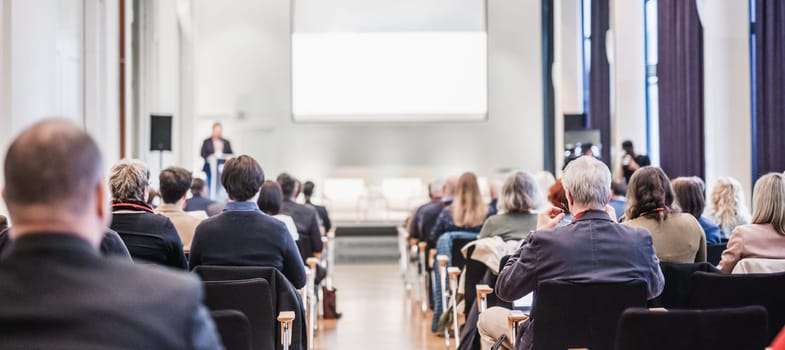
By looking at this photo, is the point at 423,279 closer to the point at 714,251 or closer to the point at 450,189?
the point at 450,189

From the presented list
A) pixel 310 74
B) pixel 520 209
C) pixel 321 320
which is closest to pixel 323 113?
pixel 310 74

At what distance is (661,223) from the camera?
419cm

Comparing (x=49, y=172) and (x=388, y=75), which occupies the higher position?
(x=388, y=75)

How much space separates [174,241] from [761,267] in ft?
8.23

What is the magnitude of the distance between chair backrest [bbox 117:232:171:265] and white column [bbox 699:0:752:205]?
615cm

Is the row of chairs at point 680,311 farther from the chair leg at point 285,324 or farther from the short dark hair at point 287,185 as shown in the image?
the short dark hair at point 287,185

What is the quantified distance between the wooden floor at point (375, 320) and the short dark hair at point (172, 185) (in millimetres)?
1913

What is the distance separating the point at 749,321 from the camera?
2580mm

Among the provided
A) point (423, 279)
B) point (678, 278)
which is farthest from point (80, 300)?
point (423, 279)

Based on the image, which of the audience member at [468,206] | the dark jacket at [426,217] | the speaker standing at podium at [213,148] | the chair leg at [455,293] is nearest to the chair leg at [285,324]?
the chair leg at [455,293]

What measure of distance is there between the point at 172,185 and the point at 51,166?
148 inches

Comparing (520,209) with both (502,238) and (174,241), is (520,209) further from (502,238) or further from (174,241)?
(174,241)

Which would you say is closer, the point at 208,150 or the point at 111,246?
the point at 111,246

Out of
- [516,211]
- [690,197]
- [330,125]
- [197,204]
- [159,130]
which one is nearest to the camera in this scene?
[690,197]
